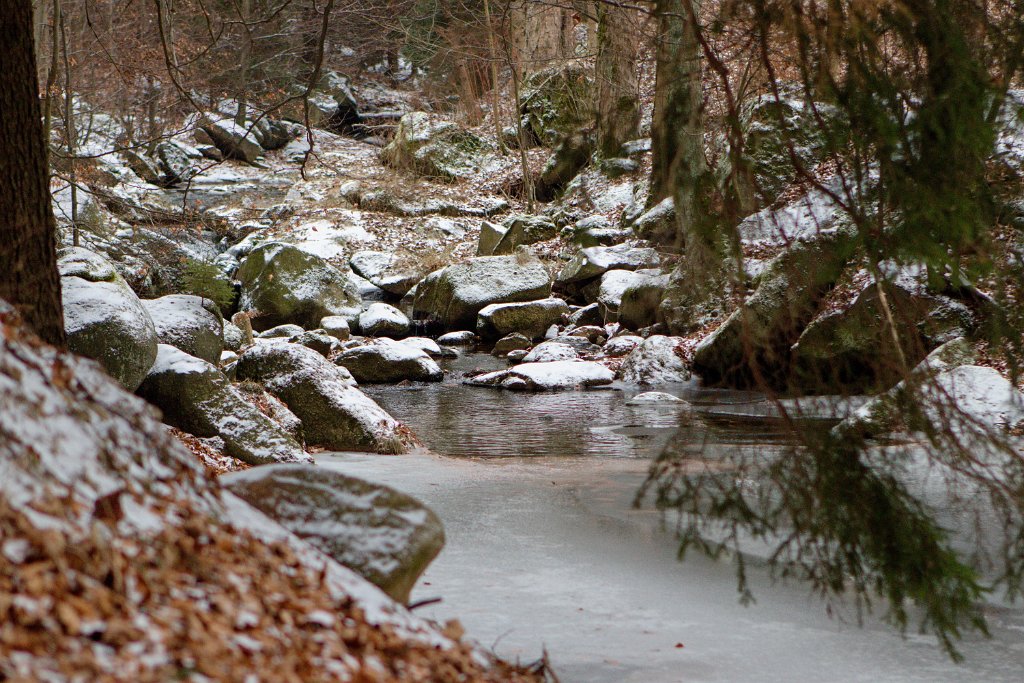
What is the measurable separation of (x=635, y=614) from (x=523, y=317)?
12.6m

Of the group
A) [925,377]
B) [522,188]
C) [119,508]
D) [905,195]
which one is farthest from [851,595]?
[522,188]

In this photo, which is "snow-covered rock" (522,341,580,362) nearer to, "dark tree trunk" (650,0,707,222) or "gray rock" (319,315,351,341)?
"gray rock" (319,315,351,341)

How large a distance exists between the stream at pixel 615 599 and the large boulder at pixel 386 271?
1190 centimetres

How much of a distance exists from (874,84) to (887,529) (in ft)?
6.15

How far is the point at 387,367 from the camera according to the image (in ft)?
44.9

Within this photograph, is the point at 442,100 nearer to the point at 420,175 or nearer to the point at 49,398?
the point at 420,175

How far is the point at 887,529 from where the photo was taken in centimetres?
378

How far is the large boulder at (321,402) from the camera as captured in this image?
8.12 metres

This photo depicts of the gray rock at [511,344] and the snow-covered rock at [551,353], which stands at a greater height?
the gray rock at [511,344]

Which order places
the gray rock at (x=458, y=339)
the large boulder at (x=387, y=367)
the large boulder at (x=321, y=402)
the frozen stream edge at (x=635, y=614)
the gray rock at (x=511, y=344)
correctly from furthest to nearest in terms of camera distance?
1. the gray rock at (x=458, y=339)
2. the gray rock at (x=511, y=344)
3. the large boulder at (x=387, y=367)
4. the large boulder at (x=321, y=402)
5. the frozen stream edge at (x=635, y=614)

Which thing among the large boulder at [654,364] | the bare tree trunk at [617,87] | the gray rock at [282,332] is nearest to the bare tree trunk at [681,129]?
the bare tree trunk at [617,87]

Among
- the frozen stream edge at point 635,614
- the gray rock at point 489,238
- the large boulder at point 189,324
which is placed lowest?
the frozen stream edge at point 635,614

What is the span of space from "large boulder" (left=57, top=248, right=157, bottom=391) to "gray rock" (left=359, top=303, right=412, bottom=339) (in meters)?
9.96

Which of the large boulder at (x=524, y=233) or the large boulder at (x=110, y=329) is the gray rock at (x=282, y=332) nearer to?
the large boulder at (x=524, y=233)
